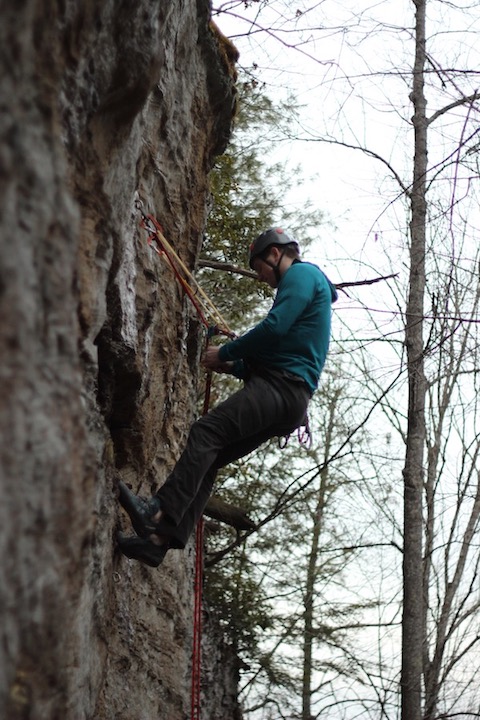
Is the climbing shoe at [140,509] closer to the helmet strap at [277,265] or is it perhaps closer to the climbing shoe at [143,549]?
the climbing shoe at [143,549]

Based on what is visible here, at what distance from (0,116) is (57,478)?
111cm

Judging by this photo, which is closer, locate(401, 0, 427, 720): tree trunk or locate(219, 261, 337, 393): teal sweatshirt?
locate(219, 261, 337, 393): teal sweatshirt

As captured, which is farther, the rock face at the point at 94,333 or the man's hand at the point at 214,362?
the man's hand at the point at 214,362

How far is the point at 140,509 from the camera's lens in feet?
16.2

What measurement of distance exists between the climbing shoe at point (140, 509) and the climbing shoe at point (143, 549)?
0.05 m

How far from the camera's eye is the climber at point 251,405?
5016 millimetres

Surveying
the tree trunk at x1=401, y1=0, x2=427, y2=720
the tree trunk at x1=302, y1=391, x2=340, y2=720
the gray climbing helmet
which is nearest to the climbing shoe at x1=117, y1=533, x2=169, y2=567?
the gray climbing helmet

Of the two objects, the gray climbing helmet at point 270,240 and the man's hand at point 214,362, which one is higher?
the gray climbing helmet at point 270,240

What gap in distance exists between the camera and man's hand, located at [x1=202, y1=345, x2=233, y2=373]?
5629 millimetres

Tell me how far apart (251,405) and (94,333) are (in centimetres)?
138

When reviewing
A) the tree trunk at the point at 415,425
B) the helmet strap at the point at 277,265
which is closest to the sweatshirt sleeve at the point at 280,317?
the helmet strap at the point at 277,265

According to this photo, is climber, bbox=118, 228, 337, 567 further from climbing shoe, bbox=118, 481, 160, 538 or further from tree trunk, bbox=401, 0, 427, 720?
tree trunk, bbox=401, 0, 427, 720

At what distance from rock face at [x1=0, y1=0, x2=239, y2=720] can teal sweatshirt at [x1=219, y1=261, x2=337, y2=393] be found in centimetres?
66

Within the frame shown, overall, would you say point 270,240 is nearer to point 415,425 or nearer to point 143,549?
point 143,549
